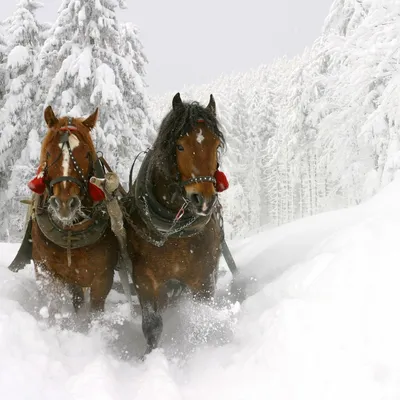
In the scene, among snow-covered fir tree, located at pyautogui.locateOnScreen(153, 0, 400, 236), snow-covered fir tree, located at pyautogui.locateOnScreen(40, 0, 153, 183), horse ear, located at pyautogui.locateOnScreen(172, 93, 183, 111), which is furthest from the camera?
snow-covered fir tree, located at pyautogui.locateOnScreen(40, 0, 153, 183)

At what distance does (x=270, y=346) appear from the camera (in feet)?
9.57

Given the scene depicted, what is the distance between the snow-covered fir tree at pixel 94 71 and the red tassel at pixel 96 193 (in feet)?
31.2

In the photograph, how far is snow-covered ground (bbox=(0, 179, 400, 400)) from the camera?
2465 mm

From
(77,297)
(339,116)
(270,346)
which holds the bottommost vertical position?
(339,116)

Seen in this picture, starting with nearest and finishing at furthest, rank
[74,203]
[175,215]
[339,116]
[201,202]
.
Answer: [201,202] < [74,203] < [175,215] < [339,116]

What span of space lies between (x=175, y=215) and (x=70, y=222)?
3.14ft

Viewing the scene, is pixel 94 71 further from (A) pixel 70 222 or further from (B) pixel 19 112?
(A) pixel 70 222

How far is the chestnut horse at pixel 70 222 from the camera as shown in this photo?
3.40m

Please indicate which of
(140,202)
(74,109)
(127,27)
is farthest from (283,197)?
(140,202)

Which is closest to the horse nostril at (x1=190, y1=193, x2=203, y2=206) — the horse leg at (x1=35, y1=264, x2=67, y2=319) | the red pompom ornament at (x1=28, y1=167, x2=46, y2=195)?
the red pompom ornament at (x1=28, y1=167, x2=46, y2=195)

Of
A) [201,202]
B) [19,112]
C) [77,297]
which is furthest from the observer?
[19,112]

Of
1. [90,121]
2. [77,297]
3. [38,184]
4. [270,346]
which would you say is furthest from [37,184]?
[270,346]

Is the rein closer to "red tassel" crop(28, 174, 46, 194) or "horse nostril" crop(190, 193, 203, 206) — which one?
"red tassel" crop(28, 174, 46, 194)

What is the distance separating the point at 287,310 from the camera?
308 centimetres
